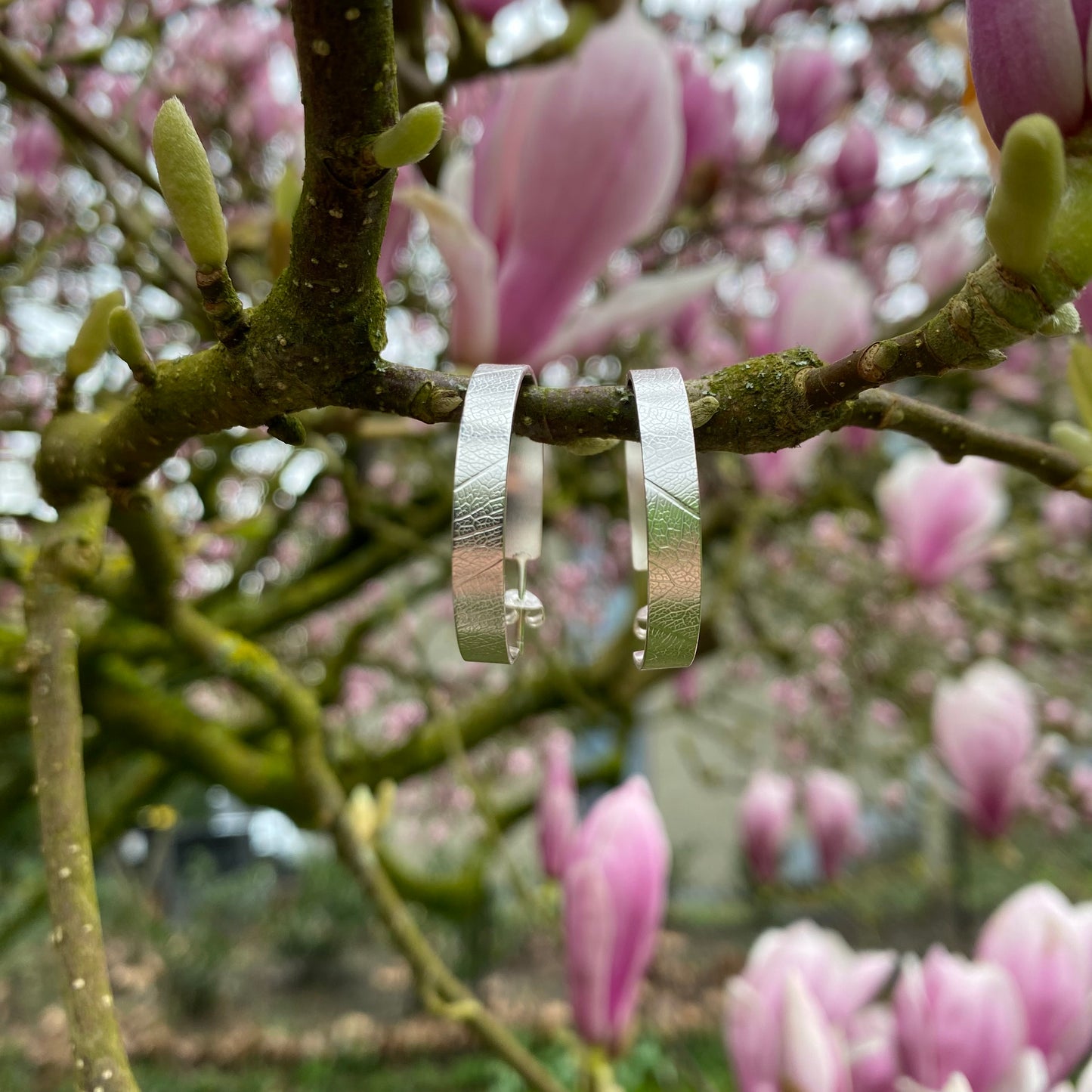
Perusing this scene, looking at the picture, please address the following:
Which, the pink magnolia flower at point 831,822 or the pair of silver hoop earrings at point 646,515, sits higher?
the pair of silver hoop earrings at point 646,515

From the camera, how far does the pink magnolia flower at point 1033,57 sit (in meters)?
0.19

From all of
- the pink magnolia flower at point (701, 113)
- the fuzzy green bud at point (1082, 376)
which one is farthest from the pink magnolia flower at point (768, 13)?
the fuzzy green bud at point (1082, 376)

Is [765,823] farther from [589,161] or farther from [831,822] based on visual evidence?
[589,161]

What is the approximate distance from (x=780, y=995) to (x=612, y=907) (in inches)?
4.9

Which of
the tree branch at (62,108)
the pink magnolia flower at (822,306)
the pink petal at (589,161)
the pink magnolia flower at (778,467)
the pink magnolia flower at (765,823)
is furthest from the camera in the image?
the pink magnolia flower at (765,823)

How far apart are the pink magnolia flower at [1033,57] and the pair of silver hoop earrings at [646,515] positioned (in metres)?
0.09

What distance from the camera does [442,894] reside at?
1.92 meters

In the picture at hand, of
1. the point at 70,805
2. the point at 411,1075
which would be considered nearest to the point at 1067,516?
the point at 70,805

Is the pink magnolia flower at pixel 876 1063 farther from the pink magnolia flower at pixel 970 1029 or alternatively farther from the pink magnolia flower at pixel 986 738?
the pink magnolia flower at pixel 986 738

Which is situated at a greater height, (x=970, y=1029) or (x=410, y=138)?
(x=410, y=138)

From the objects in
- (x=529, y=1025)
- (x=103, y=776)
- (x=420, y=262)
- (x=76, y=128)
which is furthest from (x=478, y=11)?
(x=103, y=776)

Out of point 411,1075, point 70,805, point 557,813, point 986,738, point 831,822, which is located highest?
point 70,805

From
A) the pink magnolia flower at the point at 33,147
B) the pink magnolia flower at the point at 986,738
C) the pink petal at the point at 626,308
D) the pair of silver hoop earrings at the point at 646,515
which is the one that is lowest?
the pink magnolia flower at the point at 986,738

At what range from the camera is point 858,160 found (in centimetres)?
112
